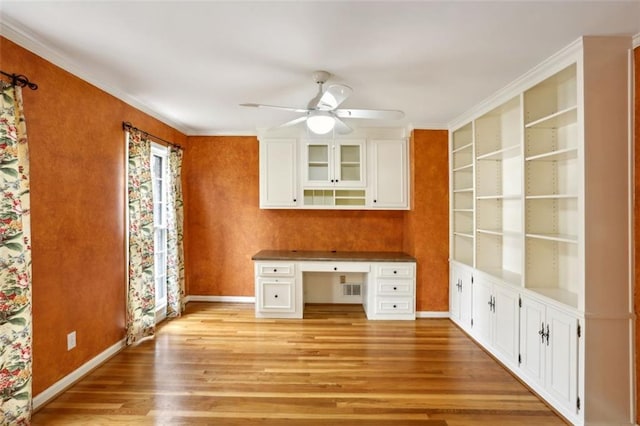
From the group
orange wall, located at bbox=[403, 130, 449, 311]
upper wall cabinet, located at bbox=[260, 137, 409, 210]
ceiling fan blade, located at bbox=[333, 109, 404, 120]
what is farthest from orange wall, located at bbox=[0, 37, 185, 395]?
orange wall, located at bbox=[403, 130, 449, 311]

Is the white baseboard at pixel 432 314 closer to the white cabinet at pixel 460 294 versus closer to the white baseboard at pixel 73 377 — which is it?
the white cabinet at pixel 460 294

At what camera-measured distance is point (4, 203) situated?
1922 millimetres

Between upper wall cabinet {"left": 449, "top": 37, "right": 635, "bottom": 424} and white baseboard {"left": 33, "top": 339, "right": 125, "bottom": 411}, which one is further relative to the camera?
white baseboard {"left": 33, "top": 339, "right": 125, "bottom": 411}

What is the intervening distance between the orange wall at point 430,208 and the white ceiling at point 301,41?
1098 millimetres

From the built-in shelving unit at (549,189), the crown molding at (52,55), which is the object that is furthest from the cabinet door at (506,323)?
the crown molding at (52,55)

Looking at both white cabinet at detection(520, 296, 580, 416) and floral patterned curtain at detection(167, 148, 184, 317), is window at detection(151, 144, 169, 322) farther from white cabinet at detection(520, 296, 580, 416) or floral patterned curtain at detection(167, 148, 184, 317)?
white cabinet at detection(520, 296, 580, 416)

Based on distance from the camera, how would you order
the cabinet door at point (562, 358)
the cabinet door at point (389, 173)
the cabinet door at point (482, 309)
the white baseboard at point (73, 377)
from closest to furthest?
the cabinet door at point (562, 358)
the white baseboard at point (73, 377)
the cabinet door at point (482, 309)
the cabinet door at point (389, 173)

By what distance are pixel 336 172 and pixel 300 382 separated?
2700 millimetres

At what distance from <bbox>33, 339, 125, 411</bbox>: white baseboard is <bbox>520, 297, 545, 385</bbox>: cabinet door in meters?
3.58

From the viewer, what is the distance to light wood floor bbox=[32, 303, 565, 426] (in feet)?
7.36

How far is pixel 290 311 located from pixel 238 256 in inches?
47.6

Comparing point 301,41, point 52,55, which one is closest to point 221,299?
point 52,55

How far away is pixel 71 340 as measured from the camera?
102 inches

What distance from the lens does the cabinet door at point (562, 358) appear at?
2.16 meters
